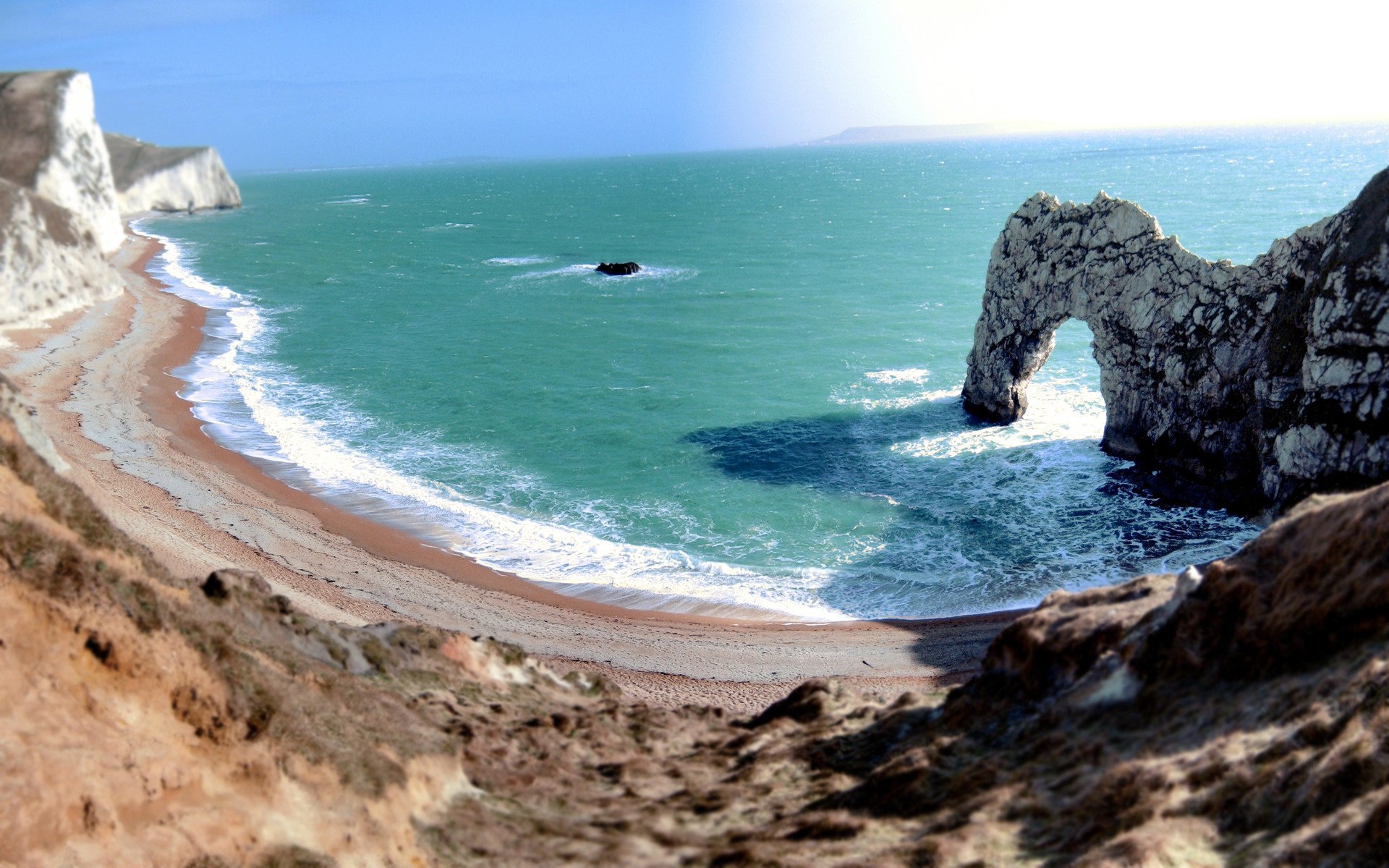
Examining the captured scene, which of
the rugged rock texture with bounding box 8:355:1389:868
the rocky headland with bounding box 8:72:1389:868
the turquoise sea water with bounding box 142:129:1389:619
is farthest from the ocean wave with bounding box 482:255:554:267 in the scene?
the rugged rock texture with bounding box 8:355:1389:868

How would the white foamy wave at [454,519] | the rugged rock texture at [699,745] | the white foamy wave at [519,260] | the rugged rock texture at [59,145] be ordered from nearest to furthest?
1. the rugged rock texture at [699,745]
2. the white foamy wave at [454,519]
3. the rugged rock texture at [59,145]
4. the white foamy wave at [519,260]

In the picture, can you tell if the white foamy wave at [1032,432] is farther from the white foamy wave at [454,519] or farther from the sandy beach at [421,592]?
the sandy beach at [421,592]

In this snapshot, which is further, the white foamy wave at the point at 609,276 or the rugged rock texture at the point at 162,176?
the rugged rock texture at the point at 162,176

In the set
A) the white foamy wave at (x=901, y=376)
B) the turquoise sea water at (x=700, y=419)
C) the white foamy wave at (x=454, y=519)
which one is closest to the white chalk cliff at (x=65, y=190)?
the turquoise sea water at (x=700, y=419)

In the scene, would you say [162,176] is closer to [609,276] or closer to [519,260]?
[519,260]

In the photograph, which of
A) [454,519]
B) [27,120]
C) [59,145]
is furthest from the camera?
[27,120]

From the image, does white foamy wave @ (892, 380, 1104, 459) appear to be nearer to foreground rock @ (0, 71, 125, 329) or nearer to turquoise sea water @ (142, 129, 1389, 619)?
turquoise sea water @ (142, 129, 1389, 619)

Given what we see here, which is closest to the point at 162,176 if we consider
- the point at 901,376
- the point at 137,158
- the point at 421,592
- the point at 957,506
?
the point at 137,158
